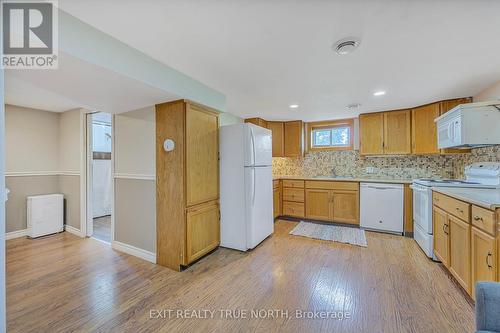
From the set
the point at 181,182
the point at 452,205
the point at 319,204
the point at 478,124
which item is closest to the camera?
the point at 452,205

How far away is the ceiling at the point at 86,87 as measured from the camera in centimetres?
161

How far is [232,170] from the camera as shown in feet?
9.71

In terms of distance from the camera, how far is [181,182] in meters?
2.41

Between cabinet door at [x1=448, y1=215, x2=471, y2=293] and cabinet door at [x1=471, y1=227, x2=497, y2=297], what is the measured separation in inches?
3.4

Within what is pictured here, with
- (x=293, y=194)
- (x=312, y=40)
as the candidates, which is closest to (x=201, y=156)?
(x=312, y=40)

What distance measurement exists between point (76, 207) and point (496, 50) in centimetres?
562

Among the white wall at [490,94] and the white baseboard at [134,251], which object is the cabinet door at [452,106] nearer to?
the white wall at [490,94]

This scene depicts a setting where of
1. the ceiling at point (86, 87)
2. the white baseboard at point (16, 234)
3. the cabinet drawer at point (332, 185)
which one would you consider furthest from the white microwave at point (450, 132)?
the white baseboard at point (16, 234)

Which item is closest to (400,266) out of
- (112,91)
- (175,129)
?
(175,129)

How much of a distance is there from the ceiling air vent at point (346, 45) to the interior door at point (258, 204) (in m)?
1.68

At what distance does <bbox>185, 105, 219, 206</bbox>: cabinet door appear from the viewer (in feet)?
8.16

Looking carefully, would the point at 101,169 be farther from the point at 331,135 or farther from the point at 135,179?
the point at 331,135

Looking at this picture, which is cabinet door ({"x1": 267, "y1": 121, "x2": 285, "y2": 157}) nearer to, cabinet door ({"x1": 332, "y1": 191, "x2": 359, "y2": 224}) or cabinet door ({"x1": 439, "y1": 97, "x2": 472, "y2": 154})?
cabinet door ({"x1": 332, "y1": 191, "x2": 359, "y2": 224})

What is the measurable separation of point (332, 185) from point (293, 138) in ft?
4.32
